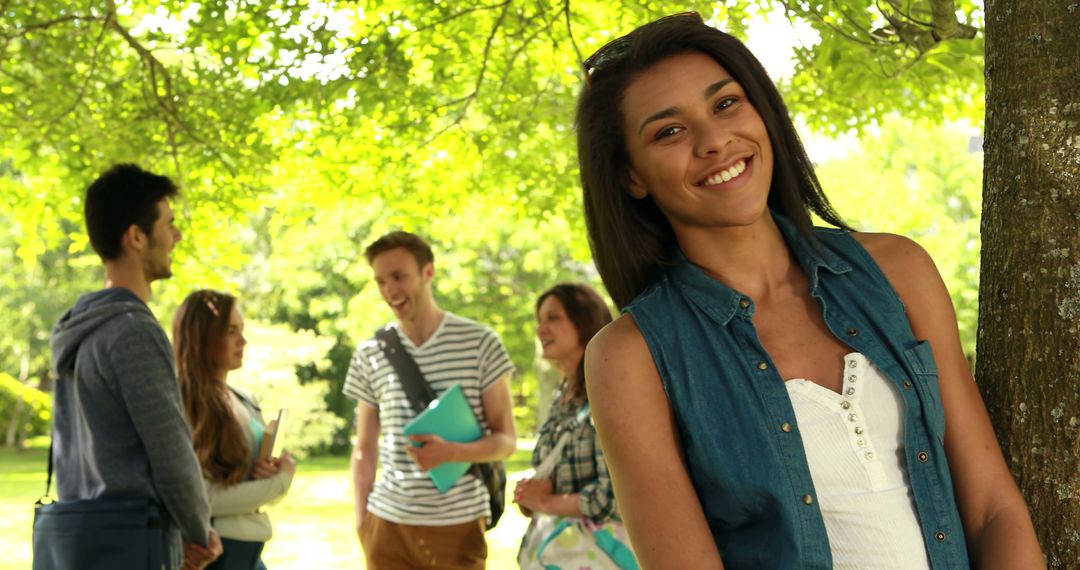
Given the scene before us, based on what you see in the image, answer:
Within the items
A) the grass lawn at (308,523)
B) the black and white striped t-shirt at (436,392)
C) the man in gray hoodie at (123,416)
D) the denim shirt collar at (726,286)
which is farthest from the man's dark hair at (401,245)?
the grass lawn at (308,523)

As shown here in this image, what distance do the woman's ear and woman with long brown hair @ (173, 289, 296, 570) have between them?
3317 millimetres

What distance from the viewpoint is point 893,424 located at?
6.79 ft

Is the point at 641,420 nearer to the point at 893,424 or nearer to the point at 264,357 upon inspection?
the point at 893,424

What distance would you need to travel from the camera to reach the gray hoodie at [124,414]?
4.17 metres

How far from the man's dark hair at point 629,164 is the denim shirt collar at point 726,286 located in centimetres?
2

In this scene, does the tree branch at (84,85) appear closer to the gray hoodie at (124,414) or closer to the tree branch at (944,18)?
the gray hoodie at (124,414)

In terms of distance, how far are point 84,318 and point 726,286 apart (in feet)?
9.25

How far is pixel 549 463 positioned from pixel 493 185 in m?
3.25

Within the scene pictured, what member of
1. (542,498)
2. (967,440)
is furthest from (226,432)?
(967,440)

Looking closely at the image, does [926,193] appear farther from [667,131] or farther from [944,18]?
[667,131]

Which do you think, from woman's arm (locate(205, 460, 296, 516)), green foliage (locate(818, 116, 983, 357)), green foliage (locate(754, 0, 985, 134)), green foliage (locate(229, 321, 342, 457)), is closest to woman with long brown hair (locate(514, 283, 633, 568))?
woman's arm (locate(205, 460, 296, 516))

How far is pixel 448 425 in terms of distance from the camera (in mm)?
5617

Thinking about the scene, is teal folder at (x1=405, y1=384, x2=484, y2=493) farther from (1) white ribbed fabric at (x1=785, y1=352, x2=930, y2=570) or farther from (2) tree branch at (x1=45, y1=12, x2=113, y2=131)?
(1) white ribbed fabric at (x1=785, y1=352, x2=930, y2=570)

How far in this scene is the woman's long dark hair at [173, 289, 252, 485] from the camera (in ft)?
17.1
